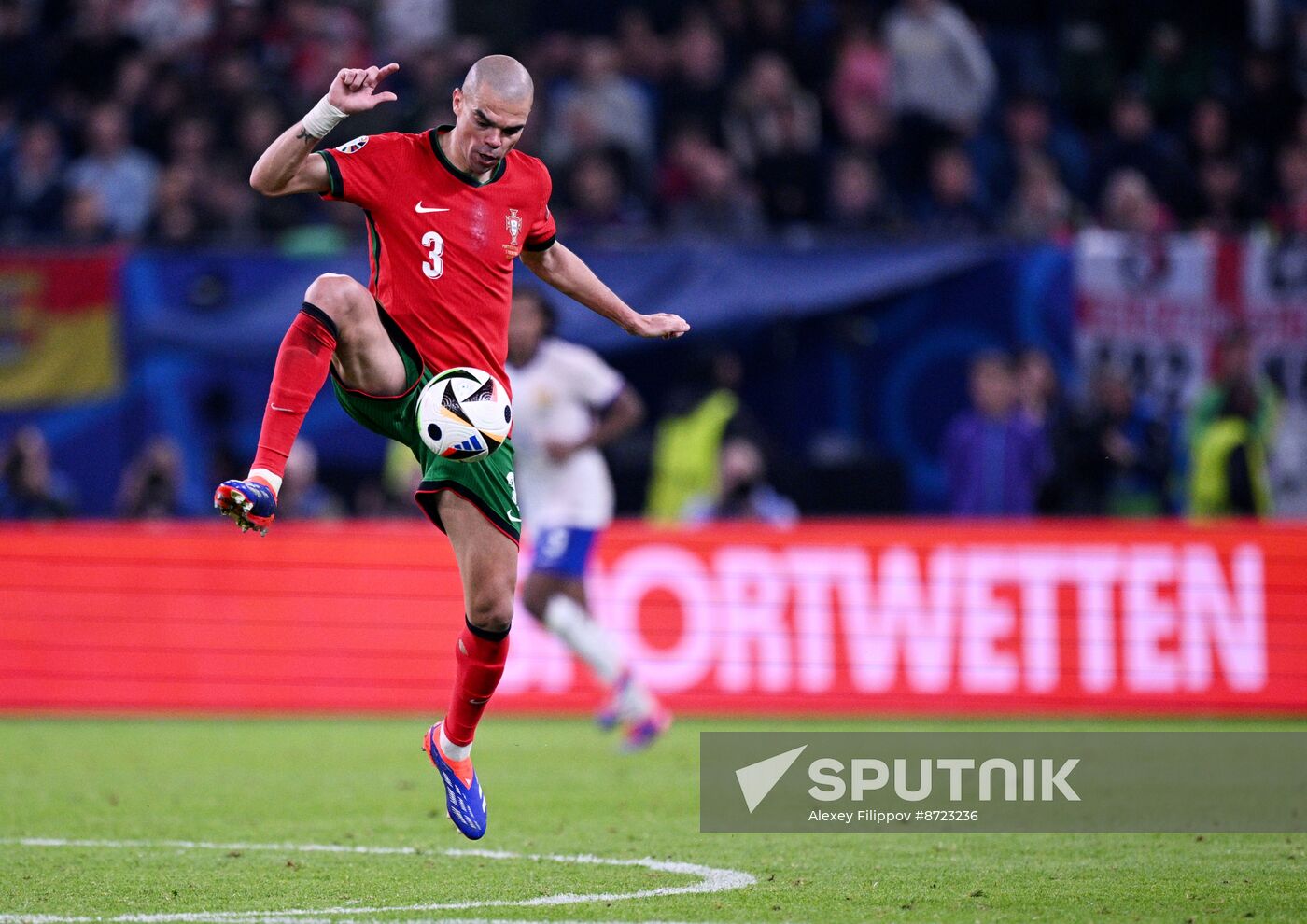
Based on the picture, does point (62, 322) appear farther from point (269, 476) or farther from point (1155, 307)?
point (269, 476)

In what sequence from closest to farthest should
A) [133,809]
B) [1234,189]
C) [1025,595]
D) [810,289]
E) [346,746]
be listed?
[133,809] < [346,746] < [1025,595] < [810,289] < [1234,189]

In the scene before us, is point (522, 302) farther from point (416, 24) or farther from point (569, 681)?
point (416, 24)

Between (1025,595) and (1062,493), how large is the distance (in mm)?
1092

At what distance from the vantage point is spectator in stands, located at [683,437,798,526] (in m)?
13.3

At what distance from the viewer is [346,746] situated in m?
10.9

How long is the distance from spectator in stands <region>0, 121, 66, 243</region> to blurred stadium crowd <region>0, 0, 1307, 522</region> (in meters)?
0.03

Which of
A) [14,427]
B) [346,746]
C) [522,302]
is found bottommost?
[346,746]

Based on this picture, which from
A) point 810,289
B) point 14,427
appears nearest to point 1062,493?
point 810,289

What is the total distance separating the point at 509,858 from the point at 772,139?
940 centimetres

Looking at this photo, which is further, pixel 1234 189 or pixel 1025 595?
pixel 1234 189

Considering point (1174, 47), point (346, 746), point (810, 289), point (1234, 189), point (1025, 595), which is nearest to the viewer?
point (346, 746)

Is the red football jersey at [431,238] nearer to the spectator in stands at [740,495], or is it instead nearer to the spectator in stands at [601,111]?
the spectator in stands at [740,495]

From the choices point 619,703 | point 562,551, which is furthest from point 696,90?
point 619,703

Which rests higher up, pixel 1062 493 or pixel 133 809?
pixel 1062 493
